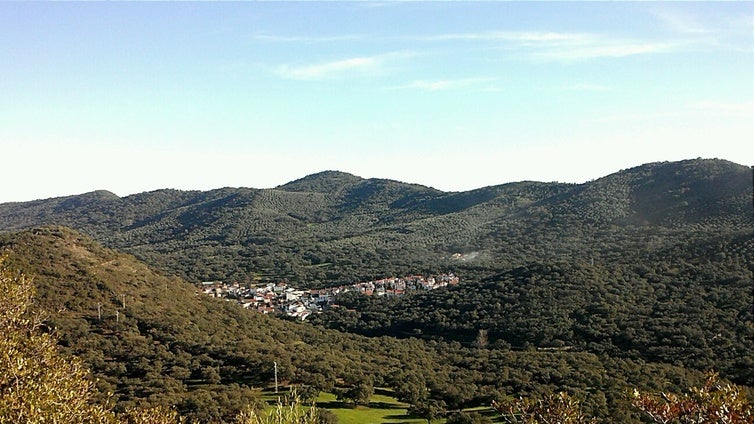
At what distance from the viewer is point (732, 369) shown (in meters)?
34.8

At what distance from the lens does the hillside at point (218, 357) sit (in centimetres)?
2844

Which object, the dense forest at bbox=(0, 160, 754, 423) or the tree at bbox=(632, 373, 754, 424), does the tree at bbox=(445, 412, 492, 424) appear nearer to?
the dense forest at bbox=(0, 160, 754, 423)

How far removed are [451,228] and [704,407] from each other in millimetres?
126302

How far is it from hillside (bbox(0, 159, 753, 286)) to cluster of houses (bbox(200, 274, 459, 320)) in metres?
6.67

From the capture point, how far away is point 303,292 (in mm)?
84750

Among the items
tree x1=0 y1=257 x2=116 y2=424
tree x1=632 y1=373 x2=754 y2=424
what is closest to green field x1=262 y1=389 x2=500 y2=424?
tree x1=0 y1=257 x2=116 y2=424

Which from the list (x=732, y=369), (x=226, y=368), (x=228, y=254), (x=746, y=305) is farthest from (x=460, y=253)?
(x=226, y=368)

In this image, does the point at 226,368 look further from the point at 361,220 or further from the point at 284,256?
the point at 361,220

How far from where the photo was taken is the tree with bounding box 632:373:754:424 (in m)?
8.34

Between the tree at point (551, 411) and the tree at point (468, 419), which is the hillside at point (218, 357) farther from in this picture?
the tree at point (551, 411)

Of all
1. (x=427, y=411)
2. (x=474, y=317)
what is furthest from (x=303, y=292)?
(x=427, y=411)

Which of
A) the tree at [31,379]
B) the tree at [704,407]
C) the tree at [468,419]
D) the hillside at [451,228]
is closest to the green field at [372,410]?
the tree at [468,419]

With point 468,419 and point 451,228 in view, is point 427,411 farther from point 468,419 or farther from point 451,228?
point 451,228

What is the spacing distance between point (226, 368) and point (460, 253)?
266ft
